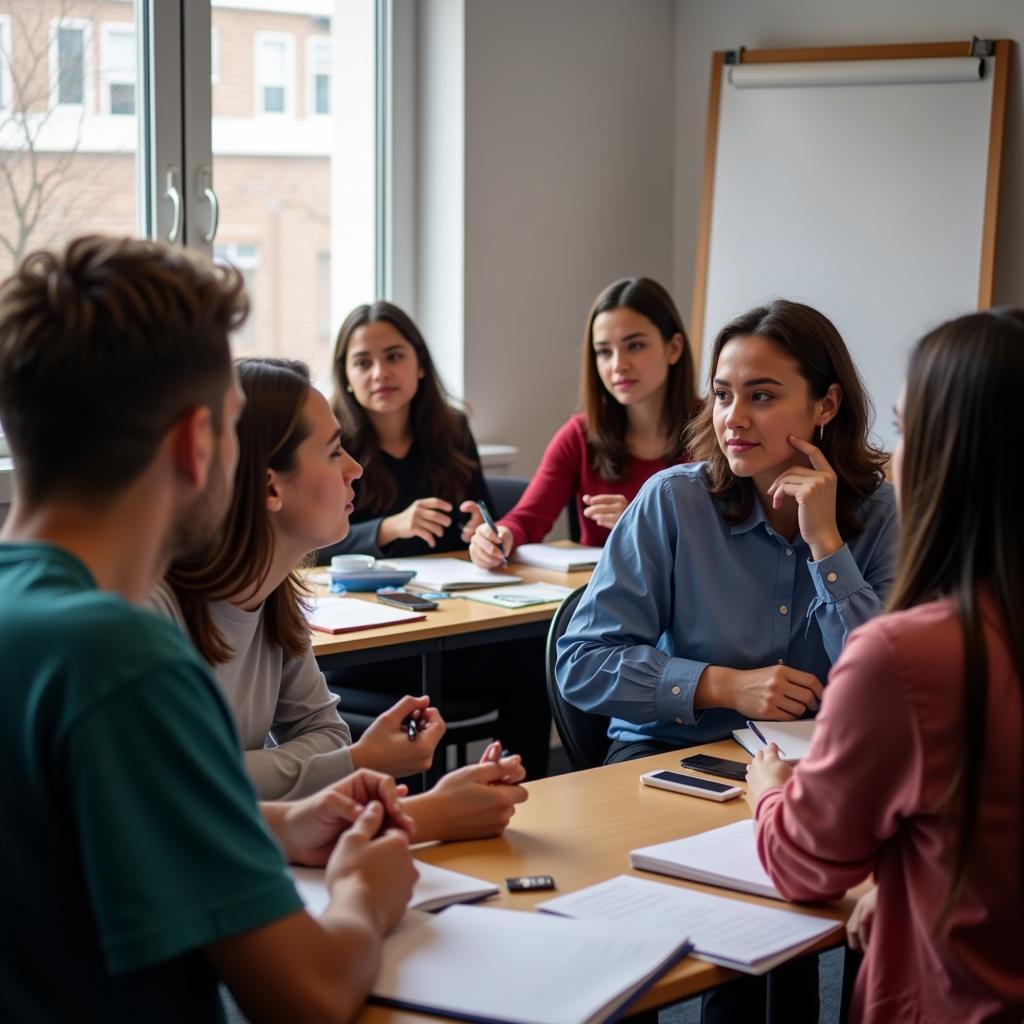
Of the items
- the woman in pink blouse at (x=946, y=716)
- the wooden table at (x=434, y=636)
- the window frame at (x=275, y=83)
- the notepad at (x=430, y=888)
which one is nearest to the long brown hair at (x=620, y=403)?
the wooden table at (x=434, y=636)

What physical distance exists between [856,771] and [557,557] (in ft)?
7.96

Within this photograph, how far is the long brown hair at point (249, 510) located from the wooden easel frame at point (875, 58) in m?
2.85

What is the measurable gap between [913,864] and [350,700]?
2204 millimetres

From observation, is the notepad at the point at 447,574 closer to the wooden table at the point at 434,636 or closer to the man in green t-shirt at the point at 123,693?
the wooden table at the point at 434,636

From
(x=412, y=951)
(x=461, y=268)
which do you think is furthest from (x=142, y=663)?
(x=461, y=268)

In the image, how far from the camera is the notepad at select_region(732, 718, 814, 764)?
1.98 metres

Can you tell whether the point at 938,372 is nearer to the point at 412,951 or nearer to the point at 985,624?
the point at 985,624

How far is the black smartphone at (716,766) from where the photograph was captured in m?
1.97

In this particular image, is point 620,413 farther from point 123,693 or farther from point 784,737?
point 123,693

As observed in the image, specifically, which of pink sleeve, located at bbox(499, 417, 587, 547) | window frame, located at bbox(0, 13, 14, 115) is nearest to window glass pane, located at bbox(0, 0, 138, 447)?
window frame, located at bbox(0, 13, 14, 115)

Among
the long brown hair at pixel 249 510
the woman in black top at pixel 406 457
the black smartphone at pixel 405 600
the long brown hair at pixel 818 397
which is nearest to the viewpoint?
the long brown hair at pixel 249 510

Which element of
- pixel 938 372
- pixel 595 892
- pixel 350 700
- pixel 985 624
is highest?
pixel 938 372

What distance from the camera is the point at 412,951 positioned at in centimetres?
136

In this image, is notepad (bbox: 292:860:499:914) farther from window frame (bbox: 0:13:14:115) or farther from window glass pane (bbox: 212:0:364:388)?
window glass pane (bbox: 212:0:364:388)
